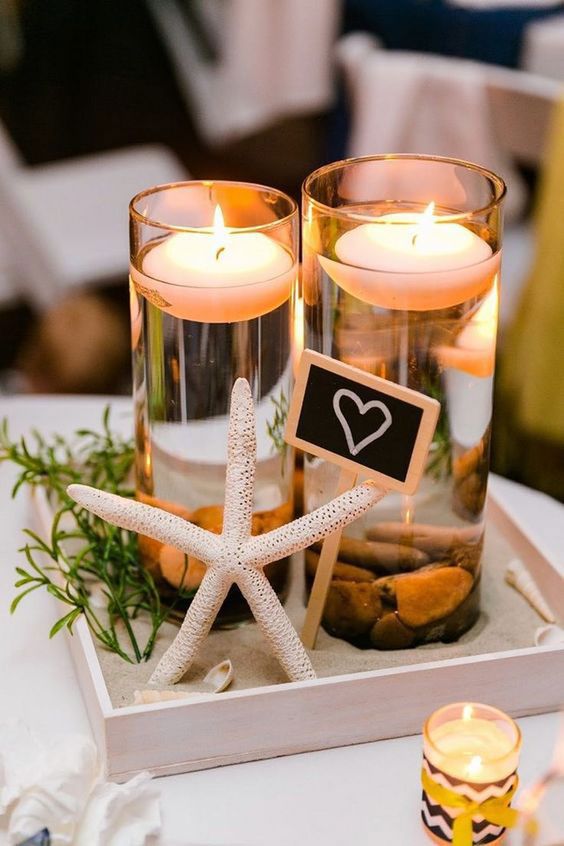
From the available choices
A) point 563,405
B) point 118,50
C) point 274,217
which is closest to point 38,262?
point 563,405

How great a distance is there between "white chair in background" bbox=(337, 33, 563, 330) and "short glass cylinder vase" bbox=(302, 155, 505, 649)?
32.4 inches

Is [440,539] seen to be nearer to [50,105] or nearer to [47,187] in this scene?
[47,187]

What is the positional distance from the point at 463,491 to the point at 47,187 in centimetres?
147

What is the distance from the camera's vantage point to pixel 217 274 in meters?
0.78

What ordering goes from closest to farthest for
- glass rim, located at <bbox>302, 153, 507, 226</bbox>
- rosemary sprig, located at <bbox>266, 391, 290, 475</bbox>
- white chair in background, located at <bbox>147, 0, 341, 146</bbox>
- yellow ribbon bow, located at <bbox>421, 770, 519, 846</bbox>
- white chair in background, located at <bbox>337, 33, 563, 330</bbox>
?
yellow ribbon bow, located at <bbox>421, 770, 519, 846</bbox>
glass rim, located at <bbox>302, 153, 507, 226</bbox>
rosemary sprig, located at <bbox>266, 391, 290, 475</bbox>
white chair in background, located at <bbox>337, 33, 563, 330</bbox>
white chair in background, located at <bbox>147, 0, 341, 146</bbox>

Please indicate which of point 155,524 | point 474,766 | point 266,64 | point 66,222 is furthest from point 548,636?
point 266,64

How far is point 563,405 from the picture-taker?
1.70 metres

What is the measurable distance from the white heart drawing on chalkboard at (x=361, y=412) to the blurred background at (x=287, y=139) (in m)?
0.97

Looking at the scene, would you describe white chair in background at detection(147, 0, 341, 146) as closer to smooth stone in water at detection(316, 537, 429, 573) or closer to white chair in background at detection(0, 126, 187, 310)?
white chair in background at detection(0, 126, 187, 310)

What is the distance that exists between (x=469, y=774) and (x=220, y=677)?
0.67 feet

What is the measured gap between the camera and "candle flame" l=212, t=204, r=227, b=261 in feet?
2.54

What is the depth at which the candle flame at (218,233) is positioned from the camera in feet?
2.54

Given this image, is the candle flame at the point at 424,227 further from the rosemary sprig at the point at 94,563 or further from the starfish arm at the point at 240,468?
the rosemary sprig at the point at 94,563

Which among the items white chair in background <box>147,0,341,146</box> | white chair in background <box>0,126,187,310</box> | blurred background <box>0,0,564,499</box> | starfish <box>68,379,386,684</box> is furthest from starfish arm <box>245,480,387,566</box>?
white chair in background <box>147,0,341,146</box>
